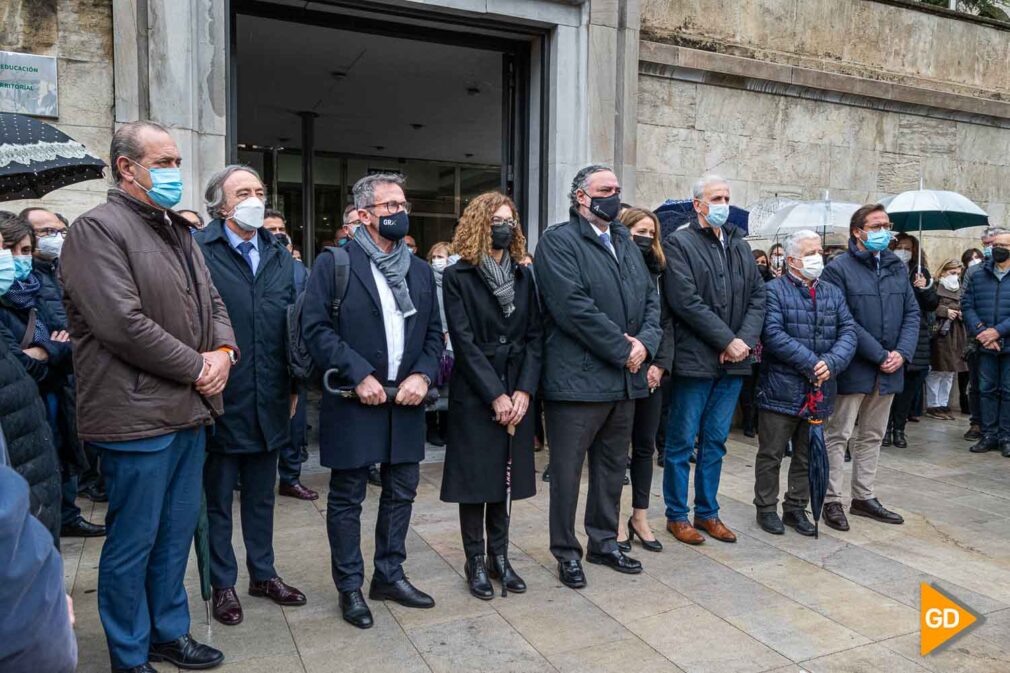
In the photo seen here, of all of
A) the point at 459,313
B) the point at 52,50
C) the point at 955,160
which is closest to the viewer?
the point at 459,313

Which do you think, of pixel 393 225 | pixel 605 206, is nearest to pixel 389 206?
pixel 393 225

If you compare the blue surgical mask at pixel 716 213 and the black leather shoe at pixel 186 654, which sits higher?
the blue surgical mask at pixel 716 213

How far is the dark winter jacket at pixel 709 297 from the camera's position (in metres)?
4.71

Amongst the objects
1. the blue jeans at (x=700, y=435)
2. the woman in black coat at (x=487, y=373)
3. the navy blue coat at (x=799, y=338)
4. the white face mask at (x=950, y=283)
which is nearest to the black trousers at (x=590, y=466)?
the woman in black coat at (x=487, y=373)

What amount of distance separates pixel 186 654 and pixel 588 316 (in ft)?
7.65

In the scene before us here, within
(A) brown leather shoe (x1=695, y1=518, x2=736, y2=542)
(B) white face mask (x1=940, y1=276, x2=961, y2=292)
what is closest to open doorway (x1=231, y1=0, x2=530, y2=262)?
(A) brown leather shoe (x1=695, y1=518, x2=736, y2=542)

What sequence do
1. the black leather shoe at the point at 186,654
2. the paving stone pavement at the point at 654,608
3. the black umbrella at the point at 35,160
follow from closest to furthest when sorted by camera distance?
the black leather shoe at the point at 186,654 → the paving stone pavement at the point at 654,608 → the black umbrella at the point at 35,160

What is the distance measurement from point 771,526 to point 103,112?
5.81 meters

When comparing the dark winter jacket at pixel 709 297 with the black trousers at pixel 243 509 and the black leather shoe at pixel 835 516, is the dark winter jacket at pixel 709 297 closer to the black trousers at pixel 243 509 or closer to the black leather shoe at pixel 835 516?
the black leather shoe at pixel 835 516

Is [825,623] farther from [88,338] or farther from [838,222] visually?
[838,222]

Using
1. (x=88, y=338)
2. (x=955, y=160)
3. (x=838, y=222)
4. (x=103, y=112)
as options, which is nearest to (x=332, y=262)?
(x=88, y=338)

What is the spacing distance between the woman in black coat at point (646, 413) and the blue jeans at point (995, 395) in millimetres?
4878

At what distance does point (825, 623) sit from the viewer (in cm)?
371

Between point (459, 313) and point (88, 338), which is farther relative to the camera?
point (459, 313)
